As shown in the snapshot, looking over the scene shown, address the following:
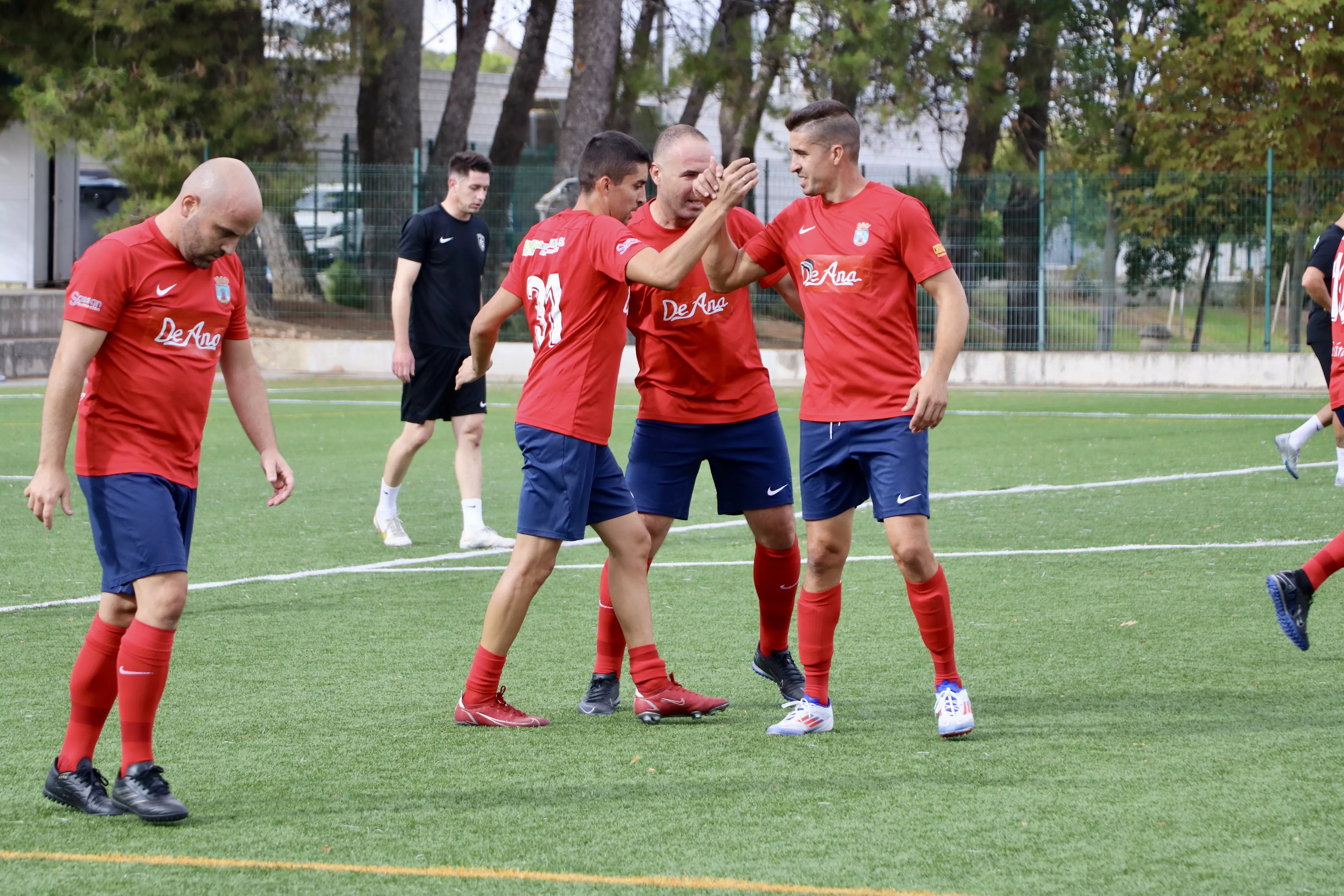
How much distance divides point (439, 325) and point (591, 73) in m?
18.0

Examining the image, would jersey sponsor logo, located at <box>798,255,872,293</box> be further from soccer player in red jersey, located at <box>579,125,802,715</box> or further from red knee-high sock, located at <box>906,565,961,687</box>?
red knee-high sock, located at <box>906,565,961,687</box>

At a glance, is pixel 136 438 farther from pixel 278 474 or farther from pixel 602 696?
pixel 602 696

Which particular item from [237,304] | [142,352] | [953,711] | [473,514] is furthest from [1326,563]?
[473,514]

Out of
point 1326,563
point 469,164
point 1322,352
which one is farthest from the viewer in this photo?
point 1322,352

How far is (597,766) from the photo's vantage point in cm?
470

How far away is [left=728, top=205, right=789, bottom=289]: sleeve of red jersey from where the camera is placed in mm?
5551

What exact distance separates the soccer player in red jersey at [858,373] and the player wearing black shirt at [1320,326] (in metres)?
2.84

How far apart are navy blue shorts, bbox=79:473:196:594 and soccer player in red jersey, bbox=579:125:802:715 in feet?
5.50

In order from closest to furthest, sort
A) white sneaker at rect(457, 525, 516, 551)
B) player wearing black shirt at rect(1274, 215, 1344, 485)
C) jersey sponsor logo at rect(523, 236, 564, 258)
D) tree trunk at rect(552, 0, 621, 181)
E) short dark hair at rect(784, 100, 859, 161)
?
short dark hair at rect(784, 100, 859, 161) → jersey sponsor logo at rect(523, 236, 564, 258) → player wearing black shirt at rect(1274, 215, 1344, 485) → white sneaker at rect(457, 525, 516, 551) → tree trunk at rect(552, 0, 621, 181)

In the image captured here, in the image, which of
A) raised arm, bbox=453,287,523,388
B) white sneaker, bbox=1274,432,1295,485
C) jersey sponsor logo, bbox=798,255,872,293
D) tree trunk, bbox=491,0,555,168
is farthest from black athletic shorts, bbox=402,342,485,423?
tree trunk, bbox=491,0,555,168

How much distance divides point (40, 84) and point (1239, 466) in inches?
812

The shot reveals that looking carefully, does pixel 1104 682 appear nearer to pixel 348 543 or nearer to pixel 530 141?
pixel 348 543

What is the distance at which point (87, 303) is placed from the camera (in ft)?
13.6

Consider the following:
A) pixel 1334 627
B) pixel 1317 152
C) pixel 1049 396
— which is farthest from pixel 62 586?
pixel 1317 152
